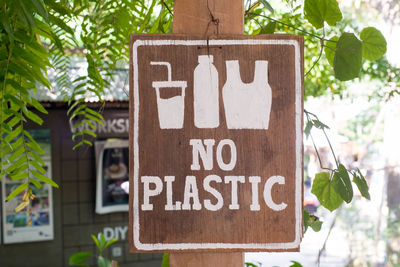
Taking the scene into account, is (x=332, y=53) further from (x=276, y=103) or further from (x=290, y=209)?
(x=290, y=209)

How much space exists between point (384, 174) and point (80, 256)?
24.9 ft

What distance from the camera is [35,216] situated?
6191 millimetres

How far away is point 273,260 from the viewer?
28.6 ft

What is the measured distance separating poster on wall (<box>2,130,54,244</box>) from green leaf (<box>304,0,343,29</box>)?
5.51 m

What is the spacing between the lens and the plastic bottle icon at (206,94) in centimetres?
94

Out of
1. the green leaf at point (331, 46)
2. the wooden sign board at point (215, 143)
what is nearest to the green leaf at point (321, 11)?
the green leaf at point (331, 46)


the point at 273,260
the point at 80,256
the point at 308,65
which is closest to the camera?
the point at 80,256

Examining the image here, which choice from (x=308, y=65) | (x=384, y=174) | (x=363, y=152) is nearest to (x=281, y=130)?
(x=308, y=65)

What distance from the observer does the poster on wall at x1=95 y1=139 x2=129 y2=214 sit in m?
6.36

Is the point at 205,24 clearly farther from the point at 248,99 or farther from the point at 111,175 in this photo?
the point at 111,175

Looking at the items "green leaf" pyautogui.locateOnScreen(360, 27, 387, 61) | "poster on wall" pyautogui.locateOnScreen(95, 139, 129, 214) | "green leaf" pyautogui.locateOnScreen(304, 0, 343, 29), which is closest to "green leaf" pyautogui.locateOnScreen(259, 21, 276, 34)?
"green leaf" pyautogui.locateOnScreen(304, 0, 343, 29)

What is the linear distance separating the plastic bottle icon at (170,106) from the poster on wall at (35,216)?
5488mm

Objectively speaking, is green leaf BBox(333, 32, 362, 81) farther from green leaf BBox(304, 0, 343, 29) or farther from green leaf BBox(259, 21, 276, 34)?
green leaf BBox(259, 21, 276, 34)

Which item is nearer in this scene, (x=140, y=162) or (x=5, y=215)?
(x=140, y=162)
